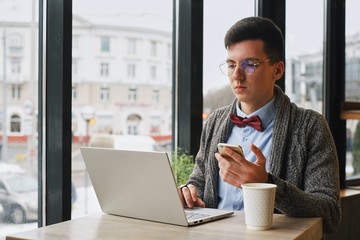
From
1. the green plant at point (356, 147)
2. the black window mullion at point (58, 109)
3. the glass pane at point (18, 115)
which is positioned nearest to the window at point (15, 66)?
the glass pane at point (18, 115)

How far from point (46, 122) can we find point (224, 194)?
0.87 m

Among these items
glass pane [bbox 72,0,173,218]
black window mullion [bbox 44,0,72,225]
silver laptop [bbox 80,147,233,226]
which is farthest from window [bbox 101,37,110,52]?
silver laptop [bbox 80,147,233,226]

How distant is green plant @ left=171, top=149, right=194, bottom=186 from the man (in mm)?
607

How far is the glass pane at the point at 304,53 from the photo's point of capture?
13.6 feet

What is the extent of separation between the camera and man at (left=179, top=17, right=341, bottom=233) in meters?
2.03

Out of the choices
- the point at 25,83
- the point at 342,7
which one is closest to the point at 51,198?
the point at 25,83

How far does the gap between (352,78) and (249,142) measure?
247 centimetres

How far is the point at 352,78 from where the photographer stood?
176 inches

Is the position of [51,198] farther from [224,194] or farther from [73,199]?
[224,194]

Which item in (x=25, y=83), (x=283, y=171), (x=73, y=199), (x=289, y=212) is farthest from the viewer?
(x=73, y=199)

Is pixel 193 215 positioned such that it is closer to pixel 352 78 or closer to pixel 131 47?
pixel 131 47

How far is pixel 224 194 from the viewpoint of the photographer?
88.7 inches

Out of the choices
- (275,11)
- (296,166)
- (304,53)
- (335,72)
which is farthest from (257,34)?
(335,72)

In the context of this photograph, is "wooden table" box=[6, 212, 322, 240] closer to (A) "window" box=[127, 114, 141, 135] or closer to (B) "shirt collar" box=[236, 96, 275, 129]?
(B) "shirt collar" box=[236, 96, 275, 129]
